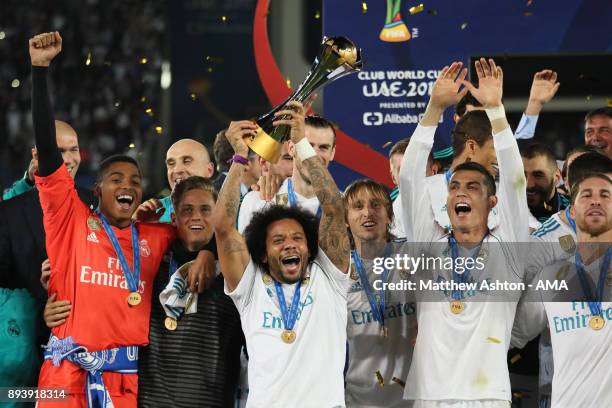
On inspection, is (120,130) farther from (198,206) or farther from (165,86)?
(198,206)

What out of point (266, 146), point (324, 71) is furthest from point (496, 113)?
point (266, 146)

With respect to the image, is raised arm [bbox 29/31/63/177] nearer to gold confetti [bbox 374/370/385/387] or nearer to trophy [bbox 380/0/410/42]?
gold confetti [bbox 374/370/385/387]

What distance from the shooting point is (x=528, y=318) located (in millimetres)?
4617

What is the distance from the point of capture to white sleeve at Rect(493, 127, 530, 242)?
175 inches

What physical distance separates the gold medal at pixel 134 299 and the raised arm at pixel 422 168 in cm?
117

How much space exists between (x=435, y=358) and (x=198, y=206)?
120cm

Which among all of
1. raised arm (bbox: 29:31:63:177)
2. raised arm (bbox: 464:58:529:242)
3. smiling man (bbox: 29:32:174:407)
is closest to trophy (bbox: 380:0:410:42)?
raised arm (bbox: 464:58:529:242)

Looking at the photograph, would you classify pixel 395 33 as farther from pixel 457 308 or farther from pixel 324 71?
pixel 457 308

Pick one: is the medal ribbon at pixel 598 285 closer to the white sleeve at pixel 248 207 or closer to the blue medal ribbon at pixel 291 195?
the blue medal ribbon at pixel 291 195

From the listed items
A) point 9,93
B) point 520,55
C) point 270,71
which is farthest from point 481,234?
point 9,93

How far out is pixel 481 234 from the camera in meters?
4.55

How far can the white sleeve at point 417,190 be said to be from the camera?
4.62 m

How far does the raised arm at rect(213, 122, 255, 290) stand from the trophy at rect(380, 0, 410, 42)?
2.17m

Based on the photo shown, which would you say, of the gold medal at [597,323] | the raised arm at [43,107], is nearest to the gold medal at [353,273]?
the gold medal at [597,323]
